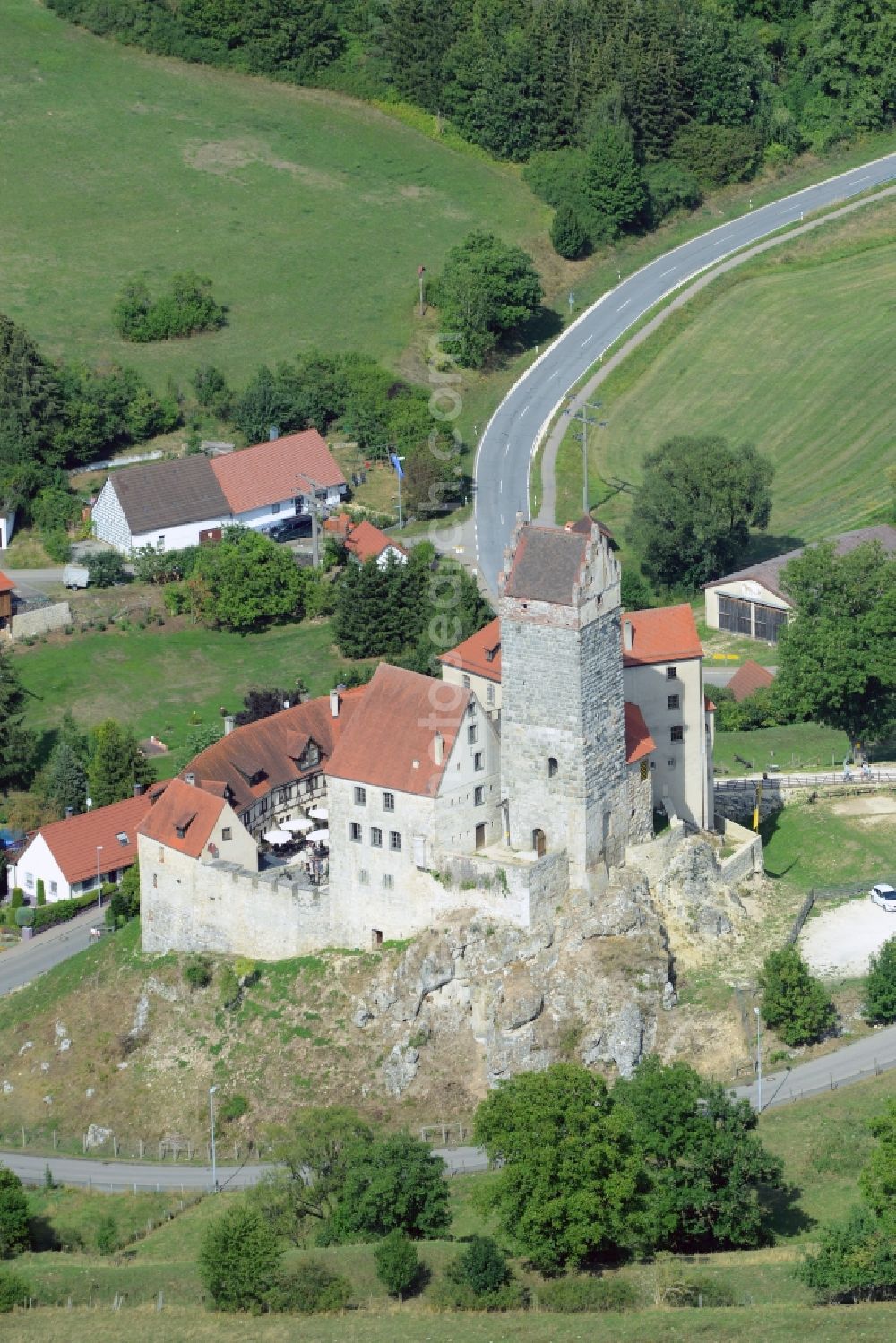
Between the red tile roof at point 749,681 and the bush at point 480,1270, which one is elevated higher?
the red tile roof at point 749,681

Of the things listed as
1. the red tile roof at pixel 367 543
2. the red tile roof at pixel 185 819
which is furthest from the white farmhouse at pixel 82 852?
the red tile roof at pixel 367 543

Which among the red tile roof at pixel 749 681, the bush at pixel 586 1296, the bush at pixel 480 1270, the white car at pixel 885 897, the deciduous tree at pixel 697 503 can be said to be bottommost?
the bush at pixel 586 1296

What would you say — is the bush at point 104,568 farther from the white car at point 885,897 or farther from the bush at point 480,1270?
the bush at point 480,1270

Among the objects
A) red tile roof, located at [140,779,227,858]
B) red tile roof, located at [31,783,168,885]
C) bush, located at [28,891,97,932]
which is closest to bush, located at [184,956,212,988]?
red tile roof, located at [140,779,227,858]

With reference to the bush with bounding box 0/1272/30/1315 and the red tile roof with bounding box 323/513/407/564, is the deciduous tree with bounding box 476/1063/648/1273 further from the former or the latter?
the red tile roof with bounding box 323/513/407/564

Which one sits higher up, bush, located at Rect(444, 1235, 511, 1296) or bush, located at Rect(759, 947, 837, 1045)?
bush, located at Rect(759, 947, 837, 1045)

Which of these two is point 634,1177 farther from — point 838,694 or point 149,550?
point 149,550

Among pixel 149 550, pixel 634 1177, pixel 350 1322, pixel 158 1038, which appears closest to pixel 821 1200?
pixel 634 1177
